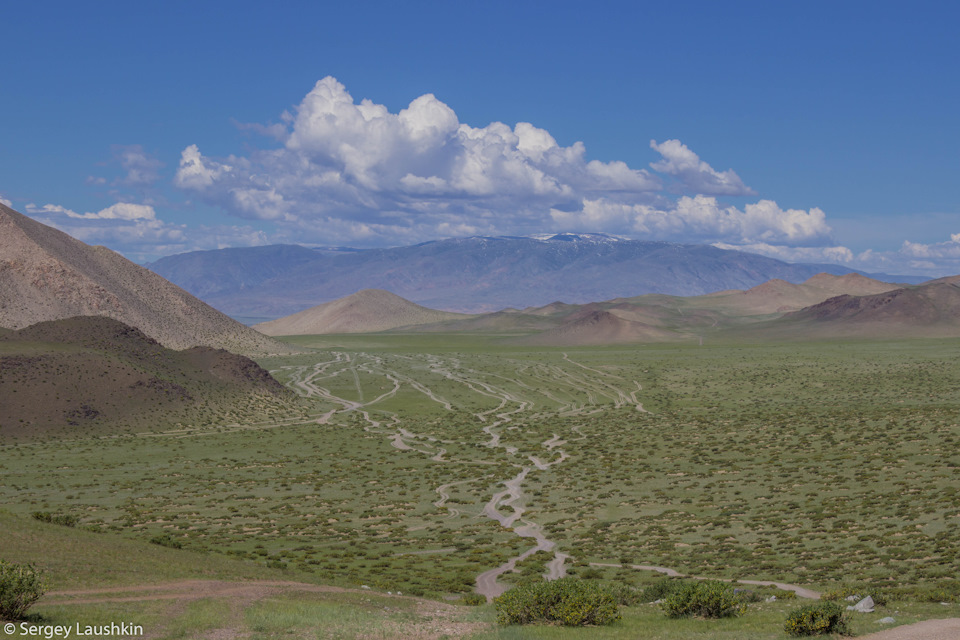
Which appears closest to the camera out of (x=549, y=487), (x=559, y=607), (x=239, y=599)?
(x=559, y=607)

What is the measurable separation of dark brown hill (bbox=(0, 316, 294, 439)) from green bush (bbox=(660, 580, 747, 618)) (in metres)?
70.1

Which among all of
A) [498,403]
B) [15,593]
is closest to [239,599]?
[15,593]

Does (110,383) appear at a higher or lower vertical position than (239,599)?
higher

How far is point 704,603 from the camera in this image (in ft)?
71.7

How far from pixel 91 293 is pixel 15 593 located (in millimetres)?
142807

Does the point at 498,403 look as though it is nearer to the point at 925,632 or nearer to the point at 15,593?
the point at 925,632

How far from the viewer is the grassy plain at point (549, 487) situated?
3338 centimetres

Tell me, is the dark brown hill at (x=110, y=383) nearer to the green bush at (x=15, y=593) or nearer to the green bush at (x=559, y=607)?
the green bush at (x=15, y=593)

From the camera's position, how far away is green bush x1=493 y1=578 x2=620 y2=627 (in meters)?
20.9

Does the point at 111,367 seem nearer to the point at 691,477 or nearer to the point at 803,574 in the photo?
the point at 691,477

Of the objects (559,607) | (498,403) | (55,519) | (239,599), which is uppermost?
(559,607)

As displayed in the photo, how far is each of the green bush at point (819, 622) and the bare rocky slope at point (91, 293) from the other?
13746cm

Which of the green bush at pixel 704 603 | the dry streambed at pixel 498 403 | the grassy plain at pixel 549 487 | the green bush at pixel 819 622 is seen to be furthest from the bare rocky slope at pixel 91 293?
the green bush at pixel 819 622

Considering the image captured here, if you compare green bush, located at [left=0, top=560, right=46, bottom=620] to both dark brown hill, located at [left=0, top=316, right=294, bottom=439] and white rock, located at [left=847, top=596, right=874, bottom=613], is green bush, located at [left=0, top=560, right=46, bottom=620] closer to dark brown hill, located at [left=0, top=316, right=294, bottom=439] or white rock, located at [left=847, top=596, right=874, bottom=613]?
white rock, located at [left=847, top=596, right=874, bottom=613]
